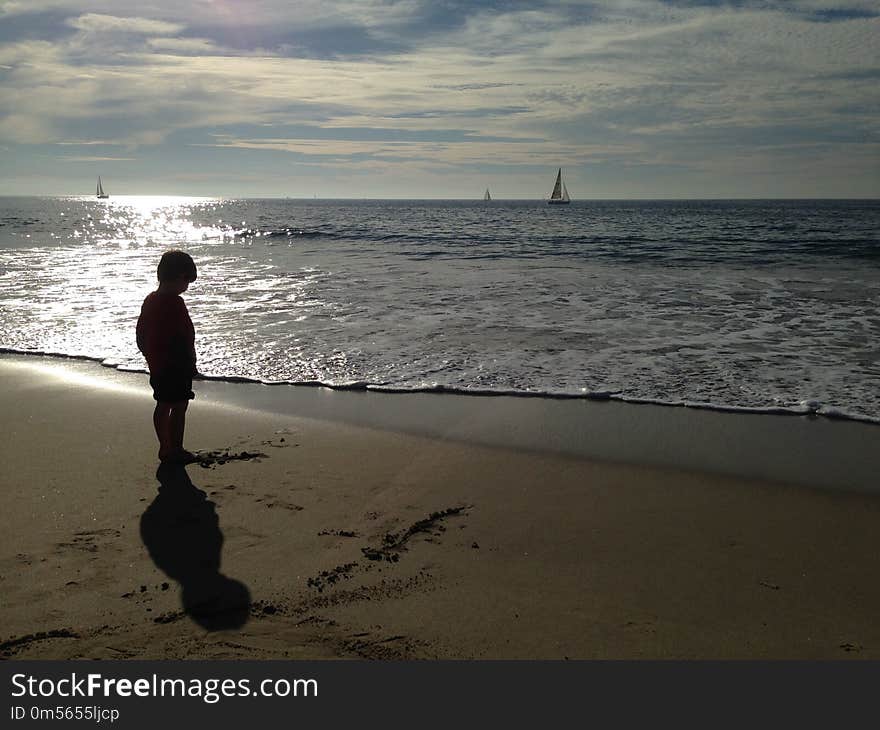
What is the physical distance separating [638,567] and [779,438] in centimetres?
252

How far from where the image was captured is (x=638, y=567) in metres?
3.42

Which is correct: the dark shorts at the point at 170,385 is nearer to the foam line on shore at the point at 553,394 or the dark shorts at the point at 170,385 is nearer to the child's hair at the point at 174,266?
the child's hair at the point at 174,266

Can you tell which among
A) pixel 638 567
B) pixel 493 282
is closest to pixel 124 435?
pixel 638 567

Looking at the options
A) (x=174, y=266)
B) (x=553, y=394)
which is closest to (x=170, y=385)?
(x=174, y=266)

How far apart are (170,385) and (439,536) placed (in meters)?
2.24

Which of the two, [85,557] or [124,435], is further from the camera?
[124,435]

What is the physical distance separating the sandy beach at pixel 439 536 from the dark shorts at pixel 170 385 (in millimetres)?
442

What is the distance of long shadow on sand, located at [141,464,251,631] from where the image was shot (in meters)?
3.01

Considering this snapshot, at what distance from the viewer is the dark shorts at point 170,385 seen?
189 inches

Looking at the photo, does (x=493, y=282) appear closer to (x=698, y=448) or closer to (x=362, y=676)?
(x=698, y=448)

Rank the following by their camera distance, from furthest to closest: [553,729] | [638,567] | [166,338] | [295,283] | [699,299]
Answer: [295,283], [699,299], [166,338], [638,567], [553,729]

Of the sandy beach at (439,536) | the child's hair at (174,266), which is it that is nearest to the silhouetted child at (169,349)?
the child's hair at (174,266)

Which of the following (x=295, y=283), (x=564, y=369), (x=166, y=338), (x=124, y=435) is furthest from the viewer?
(x=295, y=283)

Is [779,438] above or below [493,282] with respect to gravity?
below
